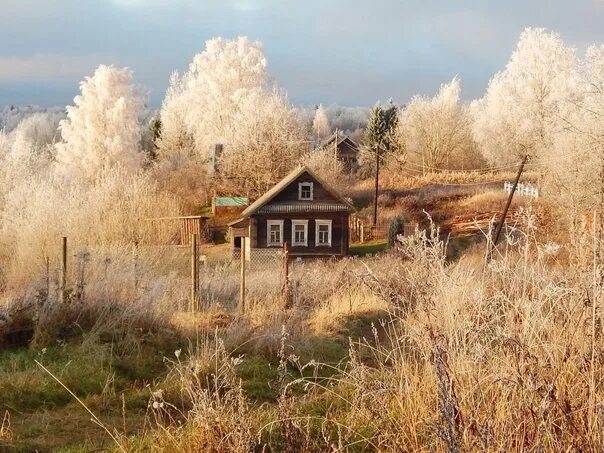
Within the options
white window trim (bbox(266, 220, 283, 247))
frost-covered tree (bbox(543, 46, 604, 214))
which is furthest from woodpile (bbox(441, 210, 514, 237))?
white window trim (bbox(266, 220, 283, 247))

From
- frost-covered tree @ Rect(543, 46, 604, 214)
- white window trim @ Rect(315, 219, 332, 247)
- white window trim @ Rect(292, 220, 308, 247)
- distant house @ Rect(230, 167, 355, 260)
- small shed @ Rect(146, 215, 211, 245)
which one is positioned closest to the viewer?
small shed @ Rect(146, 215, 211, 245)

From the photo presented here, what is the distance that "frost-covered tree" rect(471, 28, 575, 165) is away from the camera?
1662 inches

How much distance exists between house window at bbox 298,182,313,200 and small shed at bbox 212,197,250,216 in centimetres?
927

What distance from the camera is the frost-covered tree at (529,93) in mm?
42219

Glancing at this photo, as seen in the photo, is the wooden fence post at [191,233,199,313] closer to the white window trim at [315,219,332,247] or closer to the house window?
the house window

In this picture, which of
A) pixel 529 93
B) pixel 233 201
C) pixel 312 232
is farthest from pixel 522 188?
pixel 233 201

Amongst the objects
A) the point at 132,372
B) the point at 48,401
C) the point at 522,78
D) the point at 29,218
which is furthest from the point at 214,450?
the point at 522,78

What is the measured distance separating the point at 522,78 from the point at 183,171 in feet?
76.9

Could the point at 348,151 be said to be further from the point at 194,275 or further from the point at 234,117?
the point at 194,275

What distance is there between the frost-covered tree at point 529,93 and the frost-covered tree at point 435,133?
3899 millimetres

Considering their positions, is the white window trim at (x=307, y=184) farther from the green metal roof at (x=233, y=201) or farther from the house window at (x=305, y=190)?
the green metal roof at (x=233, y=201)

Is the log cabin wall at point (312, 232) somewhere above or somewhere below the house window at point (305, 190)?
below

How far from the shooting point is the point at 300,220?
89.5 ft

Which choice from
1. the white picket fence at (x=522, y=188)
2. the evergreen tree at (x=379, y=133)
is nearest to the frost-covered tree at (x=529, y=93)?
the white picket fence at (x=522, y=188)
